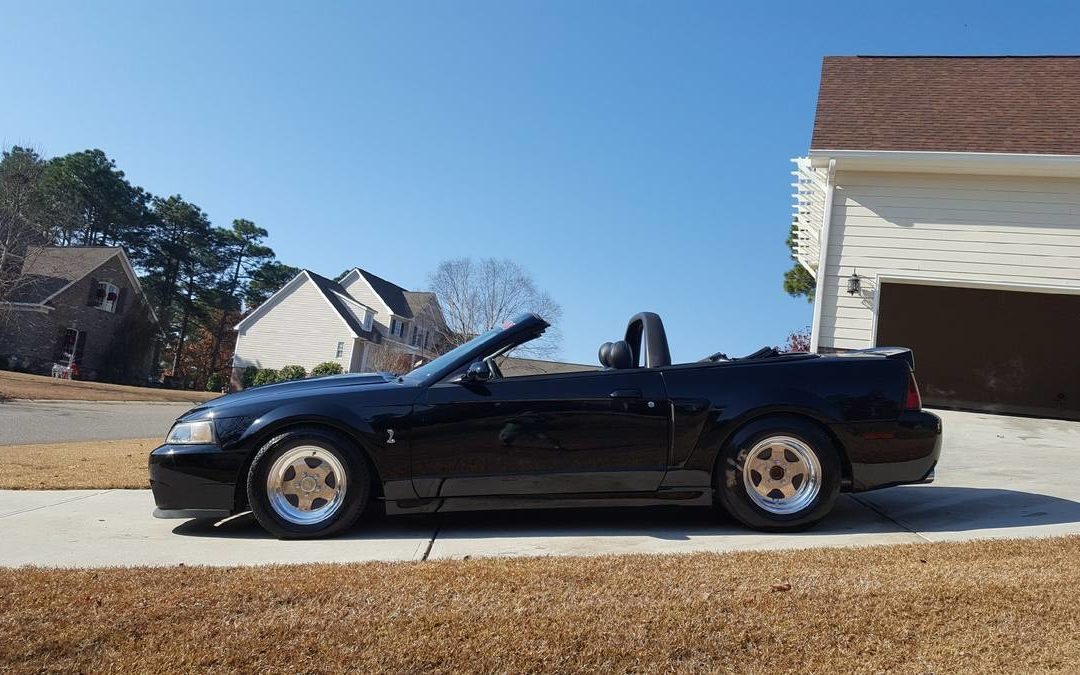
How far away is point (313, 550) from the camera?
4.20 metres

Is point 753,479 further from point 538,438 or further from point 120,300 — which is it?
point 120,300

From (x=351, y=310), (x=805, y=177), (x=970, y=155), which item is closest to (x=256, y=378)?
(x=351, y=310)

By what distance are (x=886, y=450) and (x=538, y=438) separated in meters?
2.02

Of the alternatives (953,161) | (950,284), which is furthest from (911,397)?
(953,161)

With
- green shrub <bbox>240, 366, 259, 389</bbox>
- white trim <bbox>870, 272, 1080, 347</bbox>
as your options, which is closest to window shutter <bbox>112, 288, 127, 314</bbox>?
green shrub <bbox>240, 366, 259, 389</bbox>

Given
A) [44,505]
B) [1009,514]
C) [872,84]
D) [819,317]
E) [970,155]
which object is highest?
[872,84]

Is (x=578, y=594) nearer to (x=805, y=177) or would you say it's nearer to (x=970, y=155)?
(x=970, y=155)

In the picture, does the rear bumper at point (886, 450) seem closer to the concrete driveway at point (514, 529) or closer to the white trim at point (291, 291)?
the concrete driveway at point (514, 529)

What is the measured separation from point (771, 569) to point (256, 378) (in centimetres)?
3997

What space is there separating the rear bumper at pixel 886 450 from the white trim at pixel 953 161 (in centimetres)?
754

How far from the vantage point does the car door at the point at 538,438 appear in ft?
14.6

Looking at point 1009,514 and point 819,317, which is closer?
point 1009,514

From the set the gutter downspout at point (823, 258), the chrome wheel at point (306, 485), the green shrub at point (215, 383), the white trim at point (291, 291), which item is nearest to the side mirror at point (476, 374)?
the chrome wheel at point (306, 485)

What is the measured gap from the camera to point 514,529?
4691 millimetres
